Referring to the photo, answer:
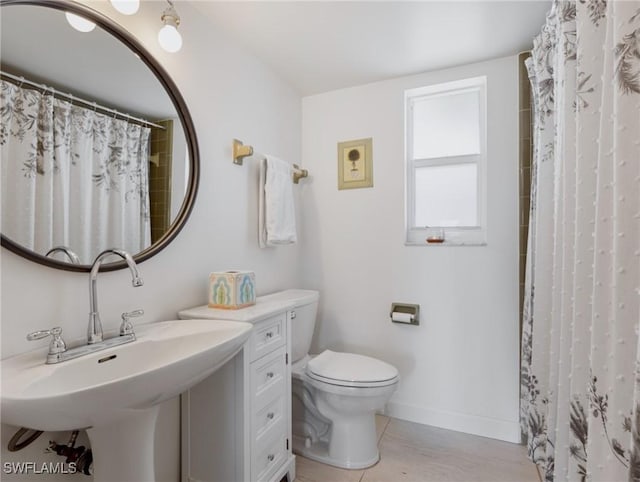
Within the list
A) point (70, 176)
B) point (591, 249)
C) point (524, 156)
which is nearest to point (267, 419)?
point (70, 176)

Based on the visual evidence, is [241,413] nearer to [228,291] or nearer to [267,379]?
[267,379]

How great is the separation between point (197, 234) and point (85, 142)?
1.82 feet

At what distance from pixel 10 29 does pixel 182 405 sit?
4.65 feet

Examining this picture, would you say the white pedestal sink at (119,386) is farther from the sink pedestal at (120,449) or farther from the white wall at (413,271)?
the white wall at (413,271)

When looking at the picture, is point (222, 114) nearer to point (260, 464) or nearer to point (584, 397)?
point (260, 464)

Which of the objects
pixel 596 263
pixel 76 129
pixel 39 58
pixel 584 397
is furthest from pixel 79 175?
pixel 584 397

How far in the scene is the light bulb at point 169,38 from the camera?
1251mm

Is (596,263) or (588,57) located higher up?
(588,57)

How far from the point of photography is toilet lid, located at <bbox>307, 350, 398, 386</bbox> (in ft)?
5.21

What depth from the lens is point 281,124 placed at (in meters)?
2.18

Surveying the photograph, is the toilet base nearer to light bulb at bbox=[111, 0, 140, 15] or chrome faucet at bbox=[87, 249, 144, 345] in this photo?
chrome faucet at bbox=[87, 249, 144, 345]

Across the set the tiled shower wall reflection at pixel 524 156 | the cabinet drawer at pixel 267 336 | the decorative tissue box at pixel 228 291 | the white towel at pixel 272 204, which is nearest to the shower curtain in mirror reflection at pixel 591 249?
the tiled shower wall reflection at pixel 524 156

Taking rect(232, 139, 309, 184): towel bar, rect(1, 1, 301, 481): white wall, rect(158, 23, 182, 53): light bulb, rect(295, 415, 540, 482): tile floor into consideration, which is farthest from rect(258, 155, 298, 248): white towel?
rect(295, 415, 540, 482): tile floor

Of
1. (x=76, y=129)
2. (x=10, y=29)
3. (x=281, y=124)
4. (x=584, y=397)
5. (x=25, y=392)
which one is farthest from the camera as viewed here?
(x=281, y=124)
